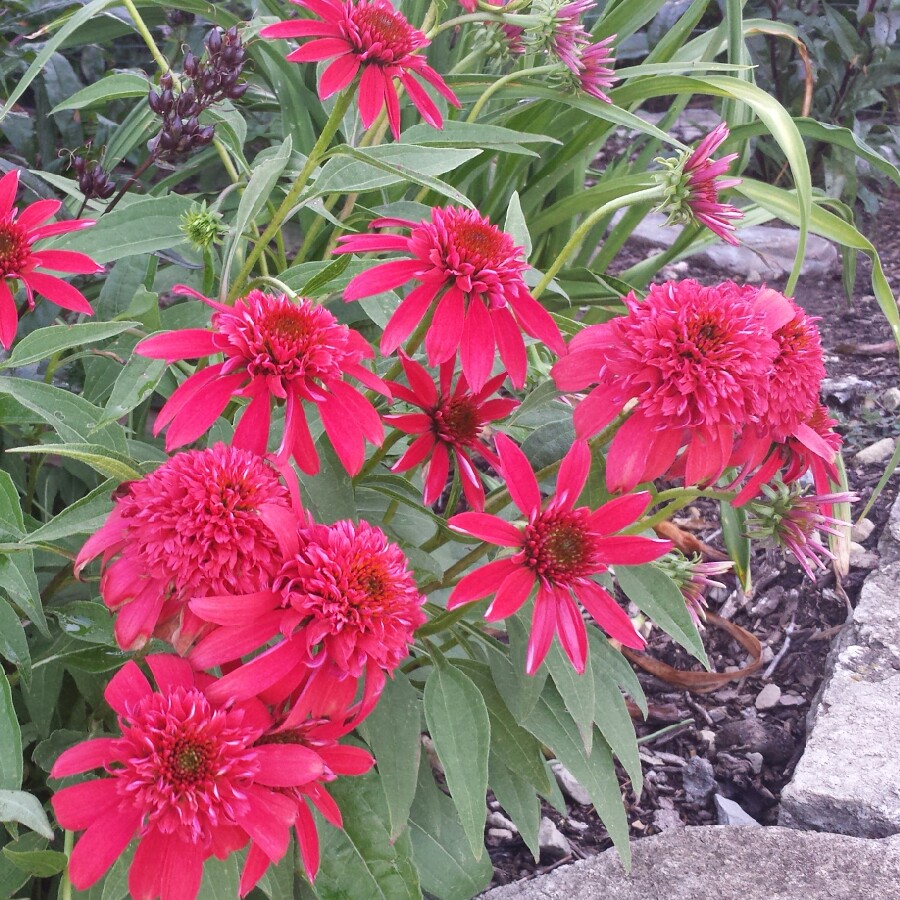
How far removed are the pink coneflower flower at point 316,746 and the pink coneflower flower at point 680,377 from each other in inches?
8.5

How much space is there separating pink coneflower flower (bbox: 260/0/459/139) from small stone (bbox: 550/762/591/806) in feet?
2.76

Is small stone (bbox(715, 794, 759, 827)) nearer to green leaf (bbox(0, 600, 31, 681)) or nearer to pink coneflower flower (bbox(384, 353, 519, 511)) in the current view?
pink coneflower flower (bbox(384, 353, 519, 511))

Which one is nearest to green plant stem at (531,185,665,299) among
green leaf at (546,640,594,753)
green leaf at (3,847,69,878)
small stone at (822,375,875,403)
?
green leaf at (546,640,594,753)

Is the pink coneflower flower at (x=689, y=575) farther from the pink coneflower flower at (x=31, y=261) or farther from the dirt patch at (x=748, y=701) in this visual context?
the pink coneflower flower at (x=31, y=261)

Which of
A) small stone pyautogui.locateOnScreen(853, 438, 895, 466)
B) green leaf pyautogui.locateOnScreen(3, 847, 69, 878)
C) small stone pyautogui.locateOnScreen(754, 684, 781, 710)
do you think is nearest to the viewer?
green leaf pyautogui.locateOnScreen(3, 847, 69, 878)

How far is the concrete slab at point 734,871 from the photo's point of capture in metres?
0.93

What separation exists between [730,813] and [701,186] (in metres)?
0.78

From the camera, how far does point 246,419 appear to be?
0.59m

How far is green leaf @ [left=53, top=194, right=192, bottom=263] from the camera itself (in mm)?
790

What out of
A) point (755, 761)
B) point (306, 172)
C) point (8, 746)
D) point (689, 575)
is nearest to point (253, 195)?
point (306, 172)

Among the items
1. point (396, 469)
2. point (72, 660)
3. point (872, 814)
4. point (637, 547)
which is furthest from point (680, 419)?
point (872, 814)

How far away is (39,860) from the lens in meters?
0.61

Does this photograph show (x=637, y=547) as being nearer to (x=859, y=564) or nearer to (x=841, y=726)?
(x=841, y=726)

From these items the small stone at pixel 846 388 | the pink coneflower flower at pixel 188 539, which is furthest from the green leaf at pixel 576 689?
the small stone at pixel 846 388
